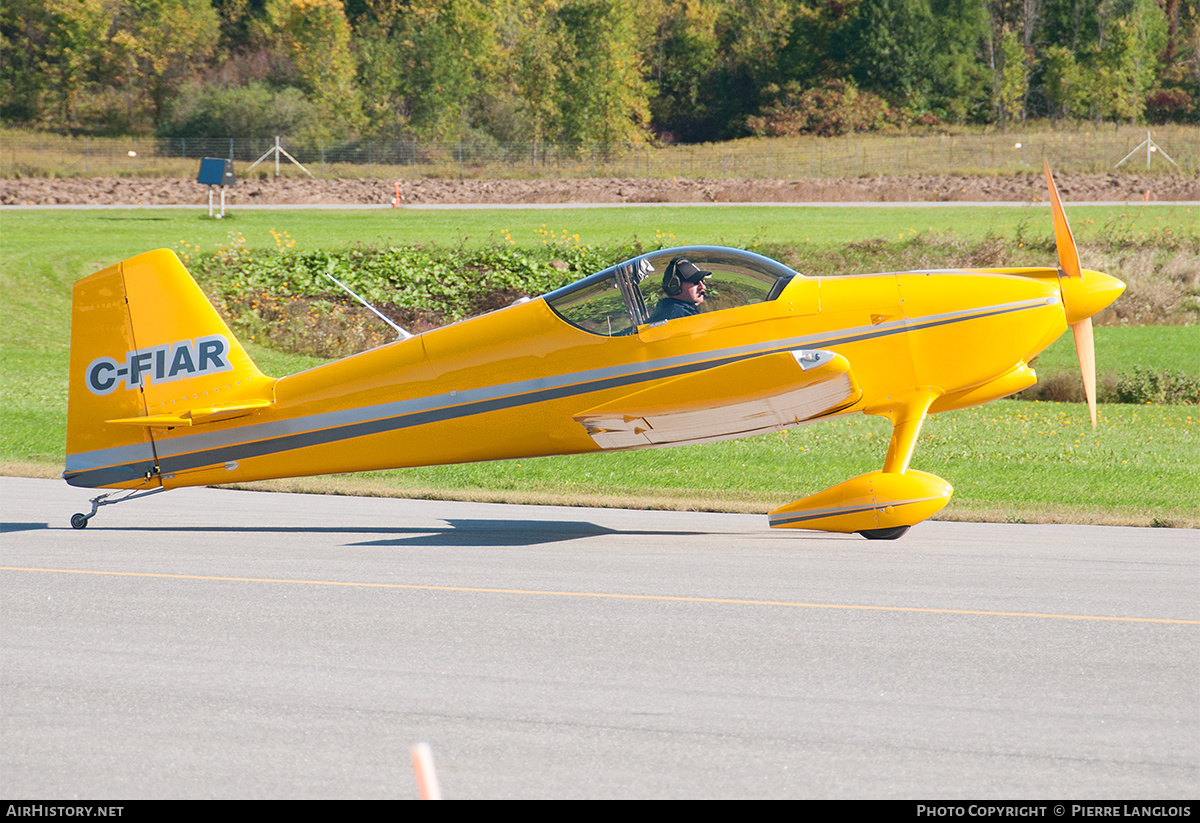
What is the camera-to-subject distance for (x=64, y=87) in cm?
7688

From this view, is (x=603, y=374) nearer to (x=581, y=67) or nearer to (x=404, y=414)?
(x=404, y=414)

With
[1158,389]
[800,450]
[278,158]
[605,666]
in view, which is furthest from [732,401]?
[278,158]

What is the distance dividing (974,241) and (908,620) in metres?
24.6

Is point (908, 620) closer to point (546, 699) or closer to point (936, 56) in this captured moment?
point (546, 699)

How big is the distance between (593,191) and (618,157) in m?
14.3

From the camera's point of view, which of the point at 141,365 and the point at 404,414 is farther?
the point at 141,365

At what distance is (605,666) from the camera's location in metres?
5.79

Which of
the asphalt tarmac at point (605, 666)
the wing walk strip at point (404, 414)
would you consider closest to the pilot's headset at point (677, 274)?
the wing walk strip at point (404, 414)

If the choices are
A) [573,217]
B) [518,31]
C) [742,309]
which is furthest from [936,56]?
[742,309]

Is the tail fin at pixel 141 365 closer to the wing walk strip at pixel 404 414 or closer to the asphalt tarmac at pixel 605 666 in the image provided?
the wing walk strip at pixel 404 414

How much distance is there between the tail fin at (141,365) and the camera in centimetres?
→ 995

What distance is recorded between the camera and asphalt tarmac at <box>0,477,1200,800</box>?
446 cm

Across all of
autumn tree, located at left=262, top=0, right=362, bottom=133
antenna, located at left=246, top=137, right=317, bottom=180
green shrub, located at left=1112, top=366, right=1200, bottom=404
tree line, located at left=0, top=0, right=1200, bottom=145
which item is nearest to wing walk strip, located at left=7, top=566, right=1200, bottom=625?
green shrub, located at left=1112, top=366, right=1200, bottom=404

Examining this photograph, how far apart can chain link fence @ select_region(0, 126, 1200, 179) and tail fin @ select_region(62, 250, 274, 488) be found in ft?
150
